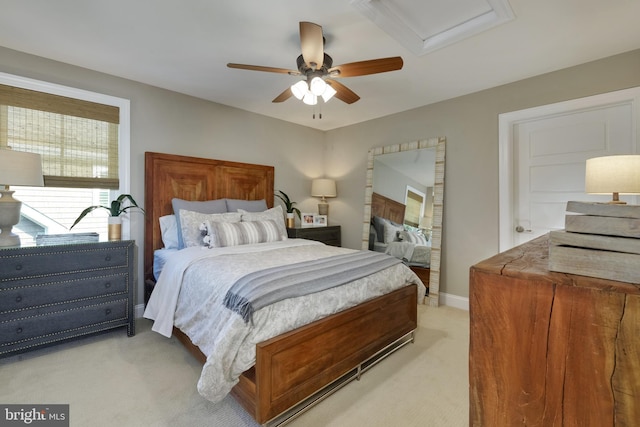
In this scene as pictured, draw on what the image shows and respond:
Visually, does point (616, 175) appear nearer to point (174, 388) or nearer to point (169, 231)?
point (174, 388)

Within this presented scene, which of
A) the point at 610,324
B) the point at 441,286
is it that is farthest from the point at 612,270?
the point at 441,286

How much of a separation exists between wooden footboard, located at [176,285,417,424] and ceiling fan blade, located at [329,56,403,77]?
1686mm

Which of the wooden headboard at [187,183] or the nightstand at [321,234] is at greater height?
the wooden headboard at [187,183]

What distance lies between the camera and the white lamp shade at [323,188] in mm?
4613

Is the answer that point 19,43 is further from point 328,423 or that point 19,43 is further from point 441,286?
point 441,286

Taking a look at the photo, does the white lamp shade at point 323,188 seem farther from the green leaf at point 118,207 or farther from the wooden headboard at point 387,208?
the green leaf at point 118,207

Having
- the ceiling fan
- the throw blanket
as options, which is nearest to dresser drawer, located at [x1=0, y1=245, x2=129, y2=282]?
the throw blanket

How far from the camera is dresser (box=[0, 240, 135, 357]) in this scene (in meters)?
2.18

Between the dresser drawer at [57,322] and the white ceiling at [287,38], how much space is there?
2.21 meters

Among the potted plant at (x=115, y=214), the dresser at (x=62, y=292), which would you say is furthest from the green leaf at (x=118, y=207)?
the dresser at (x=62, y=292)

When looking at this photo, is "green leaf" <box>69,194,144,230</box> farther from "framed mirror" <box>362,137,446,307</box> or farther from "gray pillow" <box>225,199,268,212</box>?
"framed mirror" <box>362,137,446,307</box>

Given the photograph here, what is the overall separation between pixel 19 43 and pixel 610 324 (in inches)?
153

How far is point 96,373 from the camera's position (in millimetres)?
2111

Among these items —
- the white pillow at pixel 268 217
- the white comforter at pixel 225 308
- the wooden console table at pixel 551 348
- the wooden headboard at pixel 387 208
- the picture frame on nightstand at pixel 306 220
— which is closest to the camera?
the wooden console table at pixel 551 348
